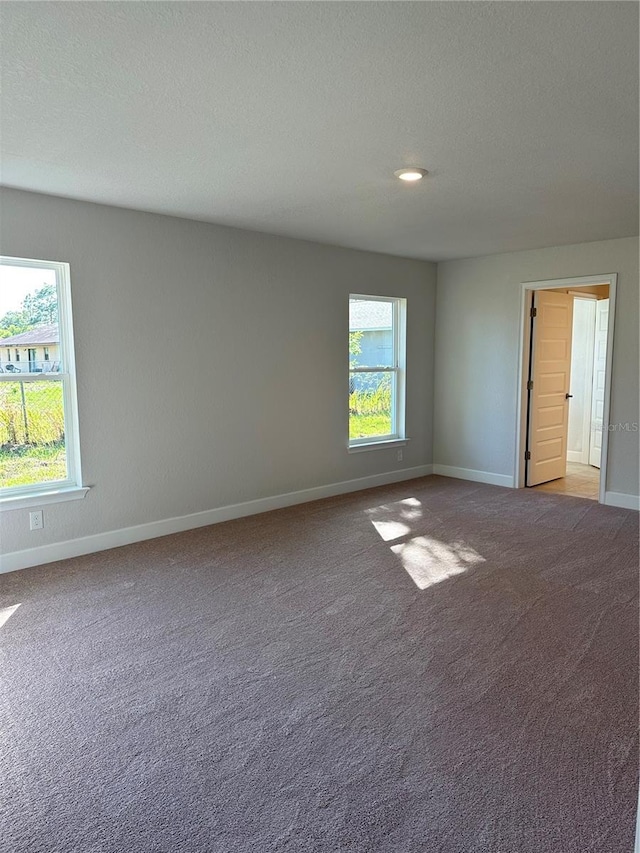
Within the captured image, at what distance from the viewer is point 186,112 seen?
8.01 feet

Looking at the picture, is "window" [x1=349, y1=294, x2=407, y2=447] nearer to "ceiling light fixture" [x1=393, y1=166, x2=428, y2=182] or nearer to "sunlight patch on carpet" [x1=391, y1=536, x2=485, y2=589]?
"sunlight patch on carpet" [x1=391, y1=536, x2=485, y2=589]

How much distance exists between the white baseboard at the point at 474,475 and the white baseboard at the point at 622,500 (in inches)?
40.3

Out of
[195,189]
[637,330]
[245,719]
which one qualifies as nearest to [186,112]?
[195,189]

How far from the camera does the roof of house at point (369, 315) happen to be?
19.5 ft

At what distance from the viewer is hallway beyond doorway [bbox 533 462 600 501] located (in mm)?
5984

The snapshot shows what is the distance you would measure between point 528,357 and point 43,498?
190 inches

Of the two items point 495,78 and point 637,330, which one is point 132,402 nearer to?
point 495,78

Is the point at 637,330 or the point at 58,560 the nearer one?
the point at 58,560

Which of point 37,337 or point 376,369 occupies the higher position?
point 37,337

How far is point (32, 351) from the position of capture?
3.85 metres

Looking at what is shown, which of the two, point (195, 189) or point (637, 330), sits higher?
point (195, 189)

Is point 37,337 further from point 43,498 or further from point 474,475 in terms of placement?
point 474,475

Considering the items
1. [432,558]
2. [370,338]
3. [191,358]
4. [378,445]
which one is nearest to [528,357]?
[370,338]

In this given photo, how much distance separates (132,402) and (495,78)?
3191 millimetres
